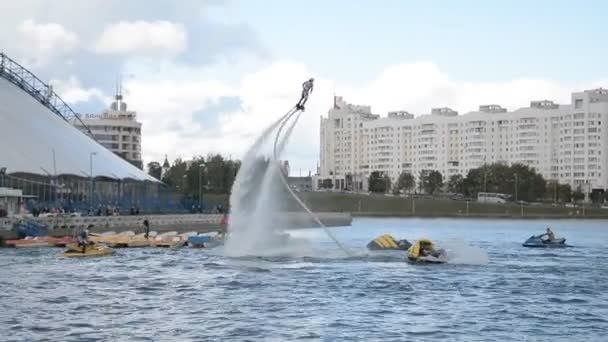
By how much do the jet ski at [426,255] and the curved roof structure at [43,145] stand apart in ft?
207

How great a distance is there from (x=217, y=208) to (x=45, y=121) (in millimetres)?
33602

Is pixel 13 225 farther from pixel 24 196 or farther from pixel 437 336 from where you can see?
pixel 437 336

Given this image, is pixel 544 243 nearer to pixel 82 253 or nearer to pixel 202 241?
pixel 202 241

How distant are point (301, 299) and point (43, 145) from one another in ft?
280

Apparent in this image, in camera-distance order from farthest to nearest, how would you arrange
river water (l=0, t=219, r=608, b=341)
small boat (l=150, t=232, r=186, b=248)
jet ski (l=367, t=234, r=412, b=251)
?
small boat (l=150, t=232, r=186, b=248)
jet ski (l=367, t=234, r=412, b=251)
river water (l=0, t=219, r=608, b=341)

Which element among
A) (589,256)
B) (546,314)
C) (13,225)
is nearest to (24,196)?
(13,225)

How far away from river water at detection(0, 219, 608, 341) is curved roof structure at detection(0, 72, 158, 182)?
4595 cm

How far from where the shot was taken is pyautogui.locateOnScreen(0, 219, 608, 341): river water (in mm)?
41281

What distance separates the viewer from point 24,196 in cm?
12525

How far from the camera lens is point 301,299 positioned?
169 feet

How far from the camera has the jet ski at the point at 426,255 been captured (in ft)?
242

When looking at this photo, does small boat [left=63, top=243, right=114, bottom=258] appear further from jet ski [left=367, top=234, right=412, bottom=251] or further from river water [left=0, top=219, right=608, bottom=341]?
jet ski [left=367, top=234, right=412, bottom=251]

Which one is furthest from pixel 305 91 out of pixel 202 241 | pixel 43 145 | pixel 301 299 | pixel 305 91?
pixel 43 145

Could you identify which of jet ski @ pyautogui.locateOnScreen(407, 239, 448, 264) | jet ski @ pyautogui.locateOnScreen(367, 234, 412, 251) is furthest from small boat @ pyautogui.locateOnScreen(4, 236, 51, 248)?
jet ski @ pyautogui.locateOnScreen(407, 239, 448, 264)
